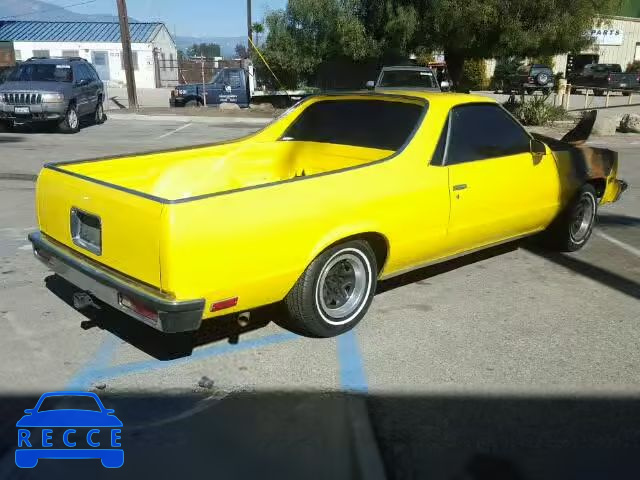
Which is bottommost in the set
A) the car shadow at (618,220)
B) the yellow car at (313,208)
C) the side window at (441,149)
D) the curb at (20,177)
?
→ the car shadow at (618,220)

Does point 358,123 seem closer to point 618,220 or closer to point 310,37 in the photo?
point 618,220

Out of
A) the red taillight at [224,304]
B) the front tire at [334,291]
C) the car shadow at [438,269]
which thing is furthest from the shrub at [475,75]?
the red taillight at [224,304]

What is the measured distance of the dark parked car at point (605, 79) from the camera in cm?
3384

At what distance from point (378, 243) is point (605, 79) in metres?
35.2

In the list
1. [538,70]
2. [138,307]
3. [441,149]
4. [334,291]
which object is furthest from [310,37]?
[138,307]

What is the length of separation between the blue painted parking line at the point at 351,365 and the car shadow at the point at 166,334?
0.62m

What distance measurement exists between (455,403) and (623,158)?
11.2 metres

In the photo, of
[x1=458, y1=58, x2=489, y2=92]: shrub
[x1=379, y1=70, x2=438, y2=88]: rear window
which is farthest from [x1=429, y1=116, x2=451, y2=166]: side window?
[x1=458, y1=58, x2=489, y2=92]: shrub

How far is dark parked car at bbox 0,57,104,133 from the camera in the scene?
14891 millimetres

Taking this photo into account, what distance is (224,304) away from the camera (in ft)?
11.1

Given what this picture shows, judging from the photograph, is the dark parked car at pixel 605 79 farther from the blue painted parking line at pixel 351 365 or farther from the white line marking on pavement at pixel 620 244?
the blue painted parking line at pixel 351 365

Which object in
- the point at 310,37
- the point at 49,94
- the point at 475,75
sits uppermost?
the point at 310,37

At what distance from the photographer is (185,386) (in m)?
3.49

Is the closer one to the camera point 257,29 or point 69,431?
point 69,431
